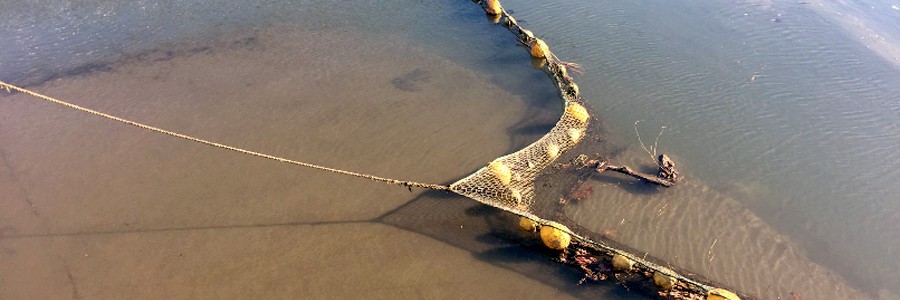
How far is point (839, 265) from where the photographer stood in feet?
25.7

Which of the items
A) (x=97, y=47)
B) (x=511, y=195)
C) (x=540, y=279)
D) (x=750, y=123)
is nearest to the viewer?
(x=540, y=279)

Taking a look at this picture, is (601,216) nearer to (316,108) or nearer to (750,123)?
(750,123)

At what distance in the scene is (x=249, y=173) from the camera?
8.75 metres

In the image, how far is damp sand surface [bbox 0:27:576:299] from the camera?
7328mm

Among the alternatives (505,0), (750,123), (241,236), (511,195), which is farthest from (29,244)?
(750,123)

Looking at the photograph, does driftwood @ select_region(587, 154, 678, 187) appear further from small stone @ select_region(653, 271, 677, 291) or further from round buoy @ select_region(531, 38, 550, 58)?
round buoy @ select_region(531, 38, 550, 58)

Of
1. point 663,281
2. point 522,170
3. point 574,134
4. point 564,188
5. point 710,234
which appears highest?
point 574,134

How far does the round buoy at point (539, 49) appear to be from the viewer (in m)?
11.4

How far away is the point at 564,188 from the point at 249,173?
525cm

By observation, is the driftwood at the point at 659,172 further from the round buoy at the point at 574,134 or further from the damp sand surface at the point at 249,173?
the damp sand surface at the point at 249,173

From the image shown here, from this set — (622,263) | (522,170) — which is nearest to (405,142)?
(522,170)

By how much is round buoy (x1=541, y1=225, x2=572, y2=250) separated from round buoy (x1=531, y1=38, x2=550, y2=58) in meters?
5.07

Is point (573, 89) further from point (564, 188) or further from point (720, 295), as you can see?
point (720, 295)

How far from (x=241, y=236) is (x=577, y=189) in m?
5.34
